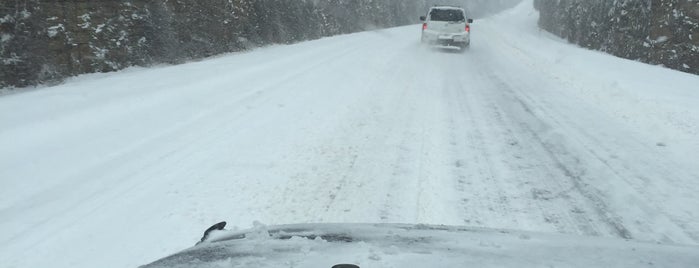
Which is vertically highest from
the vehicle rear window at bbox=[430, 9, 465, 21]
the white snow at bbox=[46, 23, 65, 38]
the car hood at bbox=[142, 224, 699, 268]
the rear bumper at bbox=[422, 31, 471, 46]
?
the white snow at bbox=[46, 23, 65, 38]

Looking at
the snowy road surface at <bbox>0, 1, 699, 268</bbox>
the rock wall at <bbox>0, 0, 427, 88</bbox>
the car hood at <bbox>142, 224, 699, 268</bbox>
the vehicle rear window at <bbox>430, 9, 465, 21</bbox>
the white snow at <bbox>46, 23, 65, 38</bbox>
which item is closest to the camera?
the car hood at <bbox>142, 224, 699, 268</bbox>

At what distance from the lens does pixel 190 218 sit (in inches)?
152

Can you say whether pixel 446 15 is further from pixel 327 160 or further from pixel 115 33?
pixel 327 160

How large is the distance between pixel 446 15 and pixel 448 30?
1019mm

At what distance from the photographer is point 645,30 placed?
15.2m

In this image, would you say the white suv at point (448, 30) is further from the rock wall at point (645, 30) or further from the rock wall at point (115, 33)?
the rock wall at point (115, 33)

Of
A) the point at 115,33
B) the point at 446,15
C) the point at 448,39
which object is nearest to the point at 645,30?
the point at 448,39

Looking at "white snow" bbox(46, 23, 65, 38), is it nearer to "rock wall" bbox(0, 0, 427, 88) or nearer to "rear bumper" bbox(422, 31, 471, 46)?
"rock wall" bbox(0, 0, 427, 88)

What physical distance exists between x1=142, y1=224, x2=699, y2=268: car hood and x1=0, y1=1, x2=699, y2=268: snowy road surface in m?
1.28

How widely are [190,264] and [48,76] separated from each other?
9.59 meters

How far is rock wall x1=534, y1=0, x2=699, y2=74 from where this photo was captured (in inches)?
499

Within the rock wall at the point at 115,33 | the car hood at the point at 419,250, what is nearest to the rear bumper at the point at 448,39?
the rock wall at the point at 115,33

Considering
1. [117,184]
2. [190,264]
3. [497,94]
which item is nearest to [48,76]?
[117,184]

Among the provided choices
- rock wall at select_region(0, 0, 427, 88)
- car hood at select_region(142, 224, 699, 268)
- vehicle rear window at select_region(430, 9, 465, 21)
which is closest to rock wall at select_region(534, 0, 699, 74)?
vehicle rear window at select_region(430, 9, 465, 21)
